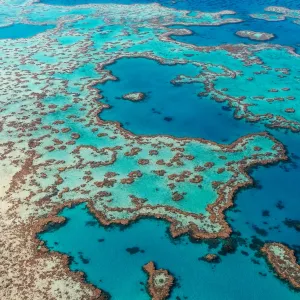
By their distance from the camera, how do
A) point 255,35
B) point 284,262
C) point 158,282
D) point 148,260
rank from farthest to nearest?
point 255,35 → point 148,260 → point 284,262 → point 158,282

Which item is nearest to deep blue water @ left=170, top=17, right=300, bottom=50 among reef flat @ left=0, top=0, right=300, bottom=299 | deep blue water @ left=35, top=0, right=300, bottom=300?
reef flat @ left=0, top=0, right=300, bottom=299

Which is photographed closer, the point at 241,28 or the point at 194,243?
the point at 194,243

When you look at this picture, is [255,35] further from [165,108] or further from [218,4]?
[165,108]

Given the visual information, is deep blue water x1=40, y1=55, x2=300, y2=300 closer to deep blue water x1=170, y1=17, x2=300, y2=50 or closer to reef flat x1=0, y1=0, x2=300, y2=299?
reef flat x1=0, y1=0, x2=300, y2=299

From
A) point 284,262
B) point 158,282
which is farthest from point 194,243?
point 284,262

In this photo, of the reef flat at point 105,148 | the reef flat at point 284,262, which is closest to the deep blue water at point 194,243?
the reef flat at point 284,262

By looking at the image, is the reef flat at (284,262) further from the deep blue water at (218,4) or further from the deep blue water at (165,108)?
the deep blue water at (218,4)

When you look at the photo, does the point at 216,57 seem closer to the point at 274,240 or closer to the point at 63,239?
the point at 274,240
